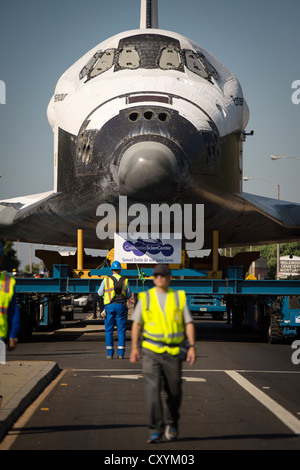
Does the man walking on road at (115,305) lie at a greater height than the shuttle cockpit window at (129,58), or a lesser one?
lesser

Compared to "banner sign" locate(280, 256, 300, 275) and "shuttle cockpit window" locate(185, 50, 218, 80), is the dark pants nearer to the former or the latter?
"shuttle cockpit window" locate(185, 50, 218, 80)

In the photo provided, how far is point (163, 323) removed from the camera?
6.85 metres

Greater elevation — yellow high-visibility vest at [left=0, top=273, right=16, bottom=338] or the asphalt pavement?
yellow high-visibility vest at [left=0, top=273, right=16, bottom=338]

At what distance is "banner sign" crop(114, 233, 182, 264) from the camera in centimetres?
1634

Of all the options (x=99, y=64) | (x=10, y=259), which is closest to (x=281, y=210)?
(x=99, y=64)

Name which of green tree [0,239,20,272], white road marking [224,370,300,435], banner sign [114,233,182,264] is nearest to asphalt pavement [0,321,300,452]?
white road marking [224,370,300,435]

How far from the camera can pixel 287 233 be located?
19500mm

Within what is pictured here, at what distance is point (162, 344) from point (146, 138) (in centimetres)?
742

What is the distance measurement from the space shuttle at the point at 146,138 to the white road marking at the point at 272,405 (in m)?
3.83

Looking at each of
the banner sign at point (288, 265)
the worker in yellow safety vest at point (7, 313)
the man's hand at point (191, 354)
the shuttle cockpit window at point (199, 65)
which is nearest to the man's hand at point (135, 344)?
the man's hand at point (191, 354)

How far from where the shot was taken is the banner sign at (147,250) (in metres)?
16.3

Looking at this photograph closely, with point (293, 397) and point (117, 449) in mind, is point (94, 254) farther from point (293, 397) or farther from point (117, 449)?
point (117, 449)

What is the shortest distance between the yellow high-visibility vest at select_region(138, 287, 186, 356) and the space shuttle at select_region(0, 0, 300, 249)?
21.4 ft

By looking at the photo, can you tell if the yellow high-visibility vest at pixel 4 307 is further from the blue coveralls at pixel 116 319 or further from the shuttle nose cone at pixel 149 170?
the blue coveralls at pixel 116 319
